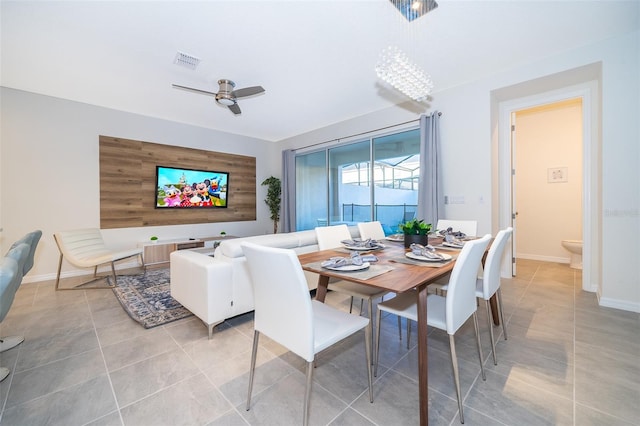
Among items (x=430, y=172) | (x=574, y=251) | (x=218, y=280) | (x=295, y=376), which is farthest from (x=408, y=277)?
(x=574, y=251)

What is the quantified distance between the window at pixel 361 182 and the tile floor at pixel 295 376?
2.48 m

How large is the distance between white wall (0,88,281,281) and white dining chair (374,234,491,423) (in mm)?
4678

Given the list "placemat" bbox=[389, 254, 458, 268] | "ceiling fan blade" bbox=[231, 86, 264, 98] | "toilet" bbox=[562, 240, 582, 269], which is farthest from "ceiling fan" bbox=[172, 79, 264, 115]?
"toilet" bbox=[562, 240, 582, 269]

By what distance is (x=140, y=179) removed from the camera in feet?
15.0

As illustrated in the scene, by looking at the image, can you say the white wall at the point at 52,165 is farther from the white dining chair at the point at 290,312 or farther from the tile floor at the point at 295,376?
the white dining chair at the point at 290,312

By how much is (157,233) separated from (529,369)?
17.5 feet

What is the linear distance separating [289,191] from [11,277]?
488 cm

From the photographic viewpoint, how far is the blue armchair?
1.31 m

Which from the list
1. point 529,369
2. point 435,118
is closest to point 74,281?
point 529,369

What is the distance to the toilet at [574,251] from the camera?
393 centimetres

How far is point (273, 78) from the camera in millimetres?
3371

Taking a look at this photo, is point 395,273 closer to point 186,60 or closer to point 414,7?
point 414,7

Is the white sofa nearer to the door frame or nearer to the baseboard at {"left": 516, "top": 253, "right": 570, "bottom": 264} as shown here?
the door frame

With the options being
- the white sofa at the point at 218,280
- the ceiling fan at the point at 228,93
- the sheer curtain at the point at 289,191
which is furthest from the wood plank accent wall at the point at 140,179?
the white sofa at the point at 218,280
